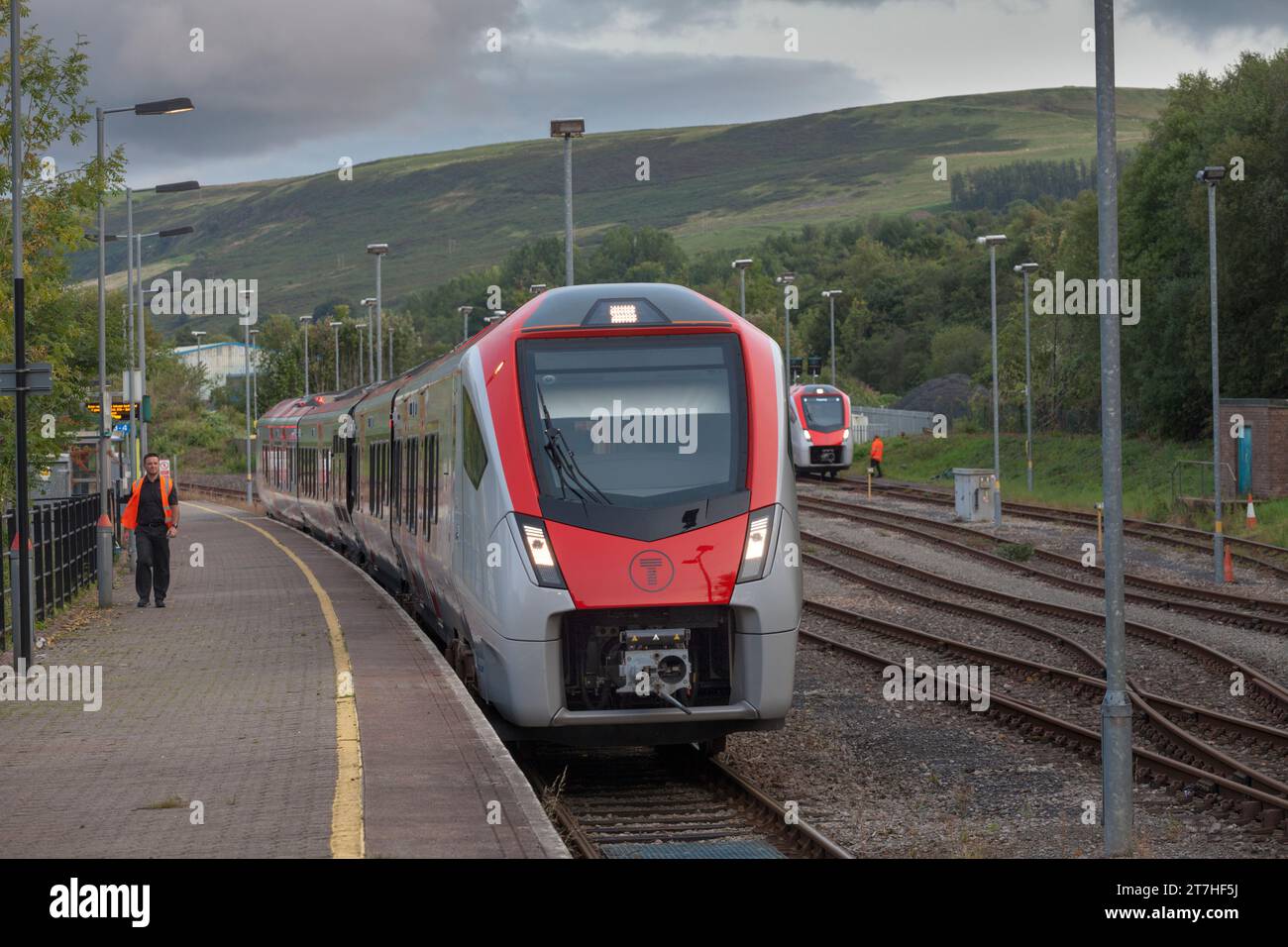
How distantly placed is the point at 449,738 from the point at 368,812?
7.83 ft

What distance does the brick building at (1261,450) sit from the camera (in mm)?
39969

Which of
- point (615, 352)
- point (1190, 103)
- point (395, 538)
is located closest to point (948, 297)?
point (1190, 103)

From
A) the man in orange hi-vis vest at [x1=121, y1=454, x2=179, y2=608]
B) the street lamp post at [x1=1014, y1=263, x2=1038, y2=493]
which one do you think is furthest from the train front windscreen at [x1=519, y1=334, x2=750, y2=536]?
the street lamp post at [x1=1014, y1=263, x2=1038, y2=493]

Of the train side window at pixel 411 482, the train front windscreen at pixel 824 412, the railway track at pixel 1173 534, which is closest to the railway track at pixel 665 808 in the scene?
the train side window at pixel 411 482

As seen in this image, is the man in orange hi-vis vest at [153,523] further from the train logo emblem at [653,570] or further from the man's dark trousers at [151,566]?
the train logo emblem at [653,570]

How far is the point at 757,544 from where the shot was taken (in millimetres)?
11422

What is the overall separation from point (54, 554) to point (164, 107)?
A: 975 centimetres

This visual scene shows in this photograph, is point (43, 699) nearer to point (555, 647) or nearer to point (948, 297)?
point (555, 647)

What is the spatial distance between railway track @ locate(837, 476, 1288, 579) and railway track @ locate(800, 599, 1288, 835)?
42.5ft

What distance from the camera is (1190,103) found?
61469 millimetres

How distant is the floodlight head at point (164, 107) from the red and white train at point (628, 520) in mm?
16744

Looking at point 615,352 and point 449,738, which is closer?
point 449,738

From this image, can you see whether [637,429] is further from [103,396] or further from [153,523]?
[103,396]

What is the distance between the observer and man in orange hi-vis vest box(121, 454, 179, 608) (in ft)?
68.8
